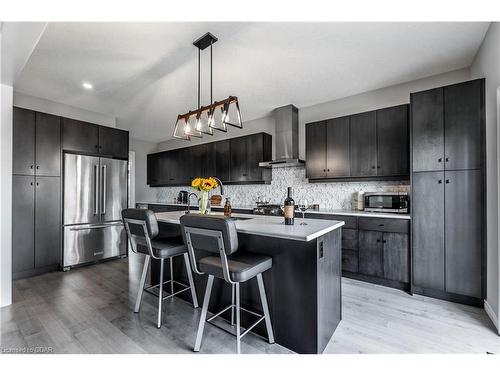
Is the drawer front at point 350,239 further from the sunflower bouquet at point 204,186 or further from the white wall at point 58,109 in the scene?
the white wall at point 58,109

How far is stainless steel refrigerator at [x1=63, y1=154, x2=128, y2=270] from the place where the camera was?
3.60 meters

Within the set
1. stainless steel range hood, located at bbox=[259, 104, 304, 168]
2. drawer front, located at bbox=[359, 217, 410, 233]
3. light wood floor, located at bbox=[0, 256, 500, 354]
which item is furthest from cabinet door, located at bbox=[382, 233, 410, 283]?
stainless steel range hood, located at bbox=[259, 104, 304, 168]

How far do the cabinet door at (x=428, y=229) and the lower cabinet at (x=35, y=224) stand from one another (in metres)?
4.91

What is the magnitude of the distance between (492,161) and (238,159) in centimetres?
365

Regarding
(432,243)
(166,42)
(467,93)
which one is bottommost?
(432,243)

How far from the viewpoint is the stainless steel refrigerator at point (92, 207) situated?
11.8 ft

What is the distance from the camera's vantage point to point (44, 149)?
346 centimetres

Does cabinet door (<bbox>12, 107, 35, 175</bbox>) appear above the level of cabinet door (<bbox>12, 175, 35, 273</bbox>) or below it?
above

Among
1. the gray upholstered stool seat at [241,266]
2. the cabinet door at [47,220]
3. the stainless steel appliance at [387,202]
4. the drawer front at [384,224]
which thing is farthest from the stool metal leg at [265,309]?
the cabinet door at [47,220]

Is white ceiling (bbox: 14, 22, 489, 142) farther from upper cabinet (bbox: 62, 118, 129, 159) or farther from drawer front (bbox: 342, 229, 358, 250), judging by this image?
drawer front (bbox: 342, 229, 358, 250)

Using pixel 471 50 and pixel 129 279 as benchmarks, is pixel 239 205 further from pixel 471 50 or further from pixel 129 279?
pixel 471 50

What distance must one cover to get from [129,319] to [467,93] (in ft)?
13.3

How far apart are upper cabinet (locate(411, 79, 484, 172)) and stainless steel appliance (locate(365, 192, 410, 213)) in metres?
0.44
